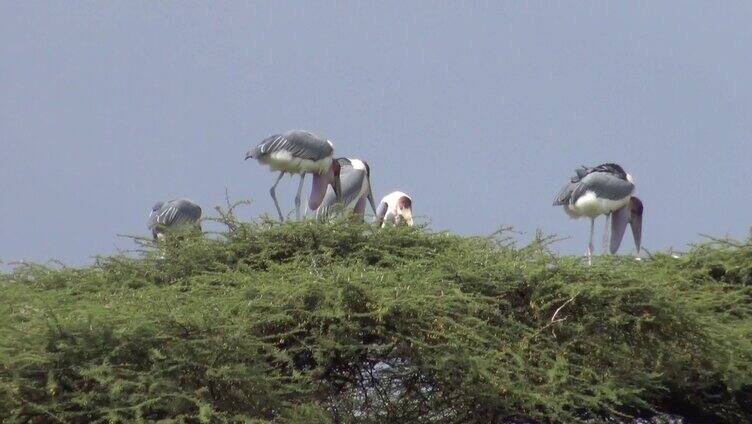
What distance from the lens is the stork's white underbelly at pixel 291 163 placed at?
18.8 m

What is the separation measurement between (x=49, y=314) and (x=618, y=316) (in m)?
3.38

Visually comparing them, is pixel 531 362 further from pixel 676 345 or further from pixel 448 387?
pixel 676 345

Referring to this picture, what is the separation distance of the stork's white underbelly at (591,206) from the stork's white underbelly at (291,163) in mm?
2862

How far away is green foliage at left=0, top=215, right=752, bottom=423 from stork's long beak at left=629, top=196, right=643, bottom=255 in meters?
8.78

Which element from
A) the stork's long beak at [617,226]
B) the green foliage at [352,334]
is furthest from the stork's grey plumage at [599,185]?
the green foliage at [352,334]

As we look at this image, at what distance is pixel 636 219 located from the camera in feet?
71.2

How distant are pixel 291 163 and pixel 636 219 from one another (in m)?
4.77

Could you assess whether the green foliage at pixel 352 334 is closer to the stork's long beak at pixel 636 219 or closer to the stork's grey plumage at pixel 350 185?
the stork's grey plumage at pixel 350 185

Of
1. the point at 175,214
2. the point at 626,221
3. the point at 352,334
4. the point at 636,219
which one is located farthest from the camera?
the point at 636,219

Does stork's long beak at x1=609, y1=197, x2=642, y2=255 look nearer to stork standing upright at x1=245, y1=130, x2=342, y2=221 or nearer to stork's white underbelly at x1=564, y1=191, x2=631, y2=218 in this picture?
stork's white underbelly at x1=564, y1=191, x2=631, y2=218

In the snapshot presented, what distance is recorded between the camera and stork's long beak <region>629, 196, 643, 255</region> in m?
21.5

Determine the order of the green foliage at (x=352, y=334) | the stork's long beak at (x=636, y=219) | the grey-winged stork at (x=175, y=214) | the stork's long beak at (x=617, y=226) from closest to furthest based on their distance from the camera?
the green foliage at (x=352, y=334) < the grey-winged stork at (x=175, y=214) < the stork's long beak at (x=617, y=226) < the stork's long beak at (x=636, y=219)

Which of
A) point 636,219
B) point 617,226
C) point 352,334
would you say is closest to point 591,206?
point 617,226

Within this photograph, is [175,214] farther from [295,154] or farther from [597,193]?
[597,193]
